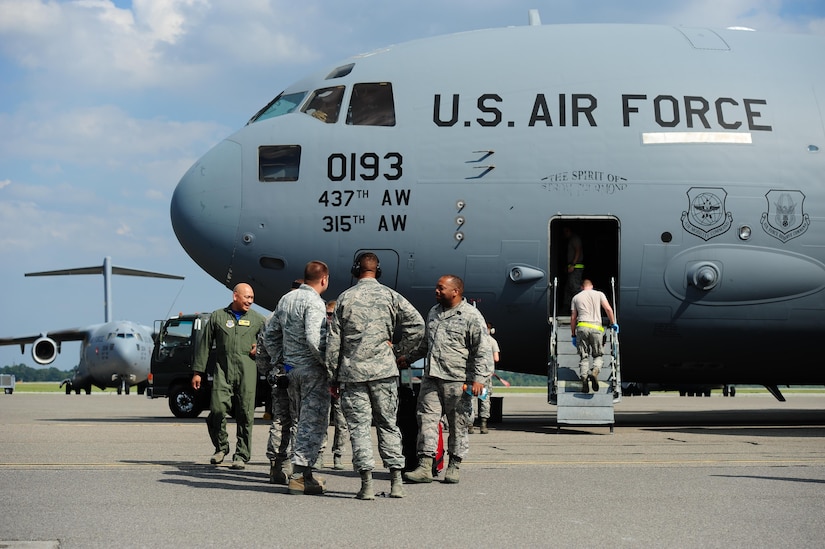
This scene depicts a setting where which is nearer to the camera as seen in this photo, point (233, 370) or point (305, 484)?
point (305, 484)

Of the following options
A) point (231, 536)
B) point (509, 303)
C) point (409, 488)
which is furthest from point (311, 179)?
point (231, 536)

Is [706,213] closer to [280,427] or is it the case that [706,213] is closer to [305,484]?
[280,427]

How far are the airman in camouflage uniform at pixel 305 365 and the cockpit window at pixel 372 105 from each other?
21.4ft

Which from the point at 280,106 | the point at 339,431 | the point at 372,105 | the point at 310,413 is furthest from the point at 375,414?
the point at 280,106

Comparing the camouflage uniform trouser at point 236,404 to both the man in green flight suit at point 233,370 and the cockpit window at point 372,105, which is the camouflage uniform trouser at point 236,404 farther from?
the cockpit window at point 372,105

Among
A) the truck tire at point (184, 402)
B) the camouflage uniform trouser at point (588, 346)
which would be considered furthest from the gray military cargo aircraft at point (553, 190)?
the truck tire at point (184, 402)

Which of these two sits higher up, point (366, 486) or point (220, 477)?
point (366, 486)

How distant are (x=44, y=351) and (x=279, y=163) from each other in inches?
1562

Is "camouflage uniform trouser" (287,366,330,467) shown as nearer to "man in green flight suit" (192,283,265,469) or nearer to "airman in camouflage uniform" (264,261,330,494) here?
"airman in camouflage uniform" (264,261,330,494)

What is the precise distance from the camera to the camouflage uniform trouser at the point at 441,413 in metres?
8.95

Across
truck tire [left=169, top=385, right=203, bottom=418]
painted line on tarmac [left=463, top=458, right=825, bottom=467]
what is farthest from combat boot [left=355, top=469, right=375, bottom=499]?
truck tire [left=169, top=385, right=203, bottom=418]

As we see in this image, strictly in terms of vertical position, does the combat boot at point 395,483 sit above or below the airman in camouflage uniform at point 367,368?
below

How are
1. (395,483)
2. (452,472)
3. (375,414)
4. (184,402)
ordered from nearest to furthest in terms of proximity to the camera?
(395,483) < (375,414) < (452,472) < (184,402)

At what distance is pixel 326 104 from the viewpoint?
50.2ft
